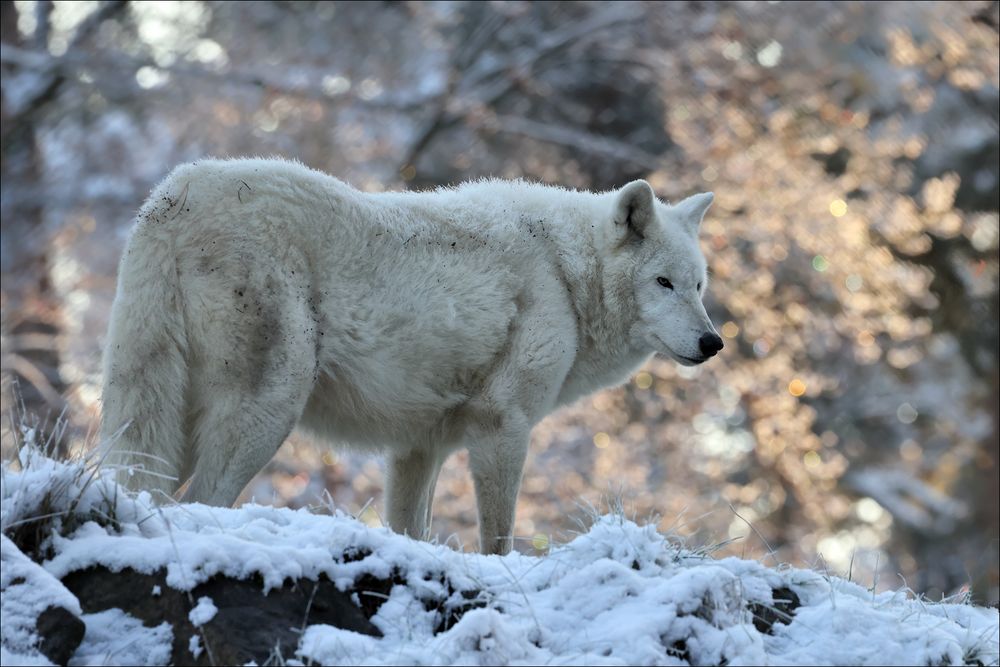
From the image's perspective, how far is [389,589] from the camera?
3.98 m

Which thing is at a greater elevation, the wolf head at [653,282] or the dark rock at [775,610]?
the dark rock at [775,610]

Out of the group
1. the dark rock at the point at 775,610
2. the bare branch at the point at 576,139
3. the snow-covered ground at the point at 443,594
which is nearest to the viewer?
the snow-covered ground at the point at 443,594

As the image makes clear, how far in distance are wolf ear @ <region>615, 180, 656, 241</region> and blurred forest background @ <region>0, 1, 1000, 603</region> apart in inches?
397

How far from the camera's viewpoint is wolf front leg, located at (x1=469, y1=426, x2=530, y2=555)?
590cm

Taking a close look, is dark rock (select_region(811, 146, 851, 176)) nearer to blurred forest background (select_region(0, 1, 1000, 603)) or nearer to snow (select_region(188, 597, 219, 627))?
blurred forest background (select_region(0, 1, 1000, 603))

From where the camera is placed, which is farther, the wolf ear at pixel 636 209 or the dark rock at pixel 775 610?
the wolf ear at pixel 636 209

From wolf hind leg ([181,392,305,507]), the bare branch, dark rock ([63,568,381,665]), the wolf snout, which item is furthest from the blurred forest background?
dark rock ([63,568,381,665])

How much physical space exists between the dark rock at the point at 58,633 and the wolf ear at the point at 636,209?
3.71m

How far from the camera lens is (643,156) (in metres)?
19.1

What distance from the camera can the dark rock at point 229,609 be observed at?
3.56 metres

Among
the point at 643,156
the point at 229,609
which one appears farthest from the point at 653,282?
the point at 643,156

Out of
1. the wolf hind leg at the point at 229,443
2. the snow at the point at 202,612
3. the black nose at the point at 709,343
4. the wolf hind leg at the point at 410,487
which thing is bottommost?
the wolf hind leg at the point at 410,487

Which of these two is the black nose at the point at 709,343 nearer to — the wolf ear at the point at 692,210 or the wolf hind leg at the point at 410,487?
the wolf ear at the point at 692,210

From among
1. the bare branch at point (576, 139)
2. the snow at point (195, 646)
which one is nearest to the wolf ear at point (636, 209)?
the snow at point (195, 646)
